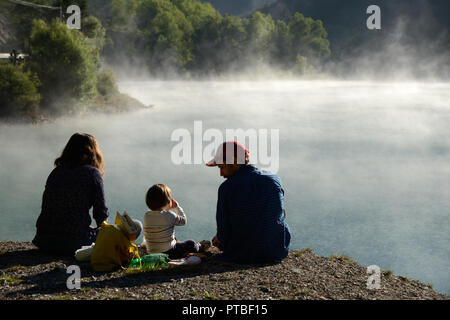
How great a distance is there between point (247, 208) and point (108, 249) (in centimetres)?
202

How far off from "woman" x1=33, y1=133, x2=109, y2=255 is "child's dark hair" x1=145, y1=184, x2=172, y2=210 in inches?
25.7

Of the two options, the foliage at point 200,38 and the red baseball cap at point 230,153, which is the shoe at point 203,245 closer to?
the red baseball cap at point 230,153

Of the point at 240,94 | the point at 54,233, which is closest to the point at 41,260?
the point at 54,233

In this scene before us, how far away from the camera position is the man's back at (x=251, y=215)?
7543 mm

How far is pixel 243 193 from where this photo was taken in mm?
7523

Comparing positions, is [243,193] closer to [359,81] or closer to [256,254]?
[256,254]

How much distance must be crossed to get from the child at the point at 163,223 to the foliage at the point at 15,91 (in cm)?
4123

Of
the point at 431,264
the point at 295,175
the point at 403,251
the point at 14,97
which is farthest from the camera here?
the point at 14,97

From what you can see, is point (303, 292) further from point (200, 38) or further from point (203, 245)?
point (200, 38)

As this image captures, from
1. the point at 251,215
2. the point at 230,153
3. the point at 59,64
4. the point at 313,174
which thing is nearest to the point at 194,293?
the point at 251,215

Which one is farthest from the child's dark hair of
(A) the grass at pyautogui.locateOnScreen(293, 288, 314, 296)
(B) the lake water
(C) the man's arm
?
(B) the lake water

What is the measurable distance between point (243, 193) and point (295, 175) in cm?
2572

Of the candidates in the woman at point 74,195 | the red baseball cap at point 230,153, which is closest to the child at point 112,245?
the woman at point 74,195
